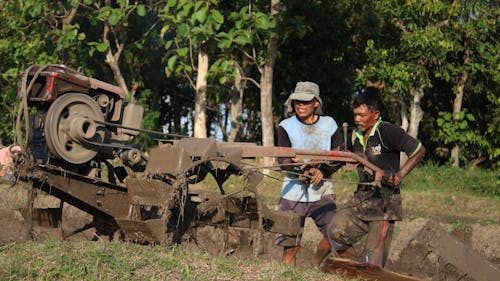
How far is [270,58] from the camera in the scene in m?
12.4

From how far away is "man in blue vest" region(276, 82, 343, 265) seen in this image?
6438mm

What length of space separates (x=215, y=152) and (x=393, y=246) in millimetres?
4166

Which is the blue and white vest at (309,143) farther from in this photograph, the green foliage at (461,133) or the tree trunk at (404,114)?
the green foliage at (461,133)

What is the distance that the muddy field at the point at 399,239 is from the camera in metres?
5.82

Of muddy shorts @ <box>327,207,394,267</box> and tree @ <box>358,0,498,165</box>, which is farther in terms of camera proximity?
tree @ <box>358,0,498,165</box>

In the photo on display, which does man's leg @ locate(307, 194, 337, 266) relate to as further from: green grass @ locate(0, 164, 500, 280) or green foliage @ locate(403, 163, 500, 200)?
green foliage @ locate(403, 163, 500, 200)

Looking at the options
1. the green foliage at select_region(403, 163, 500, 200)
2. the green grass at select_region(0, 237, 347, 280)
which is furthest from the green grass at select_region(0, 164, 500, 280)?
the green foliage at select_region(403, 163, 500, 200)

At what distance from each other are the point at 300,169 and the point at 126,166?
A: 5.02 ft

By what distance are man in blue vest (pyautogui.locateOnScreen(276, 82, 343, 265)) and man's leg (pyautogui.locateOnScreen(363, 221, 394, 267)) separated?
51cm

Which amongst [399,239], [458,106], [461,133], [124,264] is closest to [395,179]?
[124,264]

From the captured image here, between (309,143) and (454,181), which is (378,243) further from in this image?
(454,181)

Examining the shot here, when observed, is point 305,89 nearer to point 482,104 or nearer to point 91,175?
point 91,175

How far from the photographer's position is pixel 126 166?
6484 mm

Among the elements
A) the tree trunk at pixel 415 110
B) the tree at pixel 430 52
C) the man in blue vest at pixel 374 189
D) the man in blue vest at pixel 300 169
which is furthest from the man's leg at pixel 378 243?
the tree trunk at pixel 415 110
